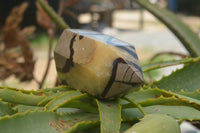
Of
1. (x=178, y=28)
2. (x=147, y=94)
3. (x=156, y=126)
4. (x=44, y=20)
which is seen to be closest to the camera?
(x=156, y=126)

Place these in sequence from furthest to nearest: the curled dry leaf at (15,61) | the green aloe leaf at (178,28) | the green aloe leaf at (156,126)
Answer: the curled dry leaf at (15,61)
the green aloe leaf at (178,28)
the green aloe leaf at (156,126)

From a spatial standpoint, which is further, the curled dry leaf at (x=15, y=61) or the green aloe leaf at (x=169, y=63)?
the curled dry leaf at (x=15, y=61)

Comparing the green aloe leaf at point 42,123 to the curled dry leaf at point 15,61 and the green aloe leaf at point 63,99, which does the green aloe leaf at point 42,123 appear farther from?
the curled dry leaf at point 15,61

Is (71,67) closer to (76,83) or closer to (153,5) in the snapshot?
(76,83)

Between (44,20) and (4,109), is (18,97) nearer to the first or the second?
(4,109)

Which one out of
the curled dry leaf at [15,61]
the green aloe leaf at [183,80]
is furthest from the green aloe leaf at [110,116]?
the curled dry leaf at [15,61]

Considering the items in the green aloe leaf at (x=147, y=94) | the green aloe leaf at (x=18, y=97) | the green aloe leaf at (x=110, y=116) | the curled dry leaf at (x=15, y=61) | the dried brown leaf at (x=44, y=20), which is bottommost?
the curled dry leaf at (x=15, y=61)

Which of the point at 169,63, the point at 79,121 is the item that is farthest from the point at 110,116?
the point at 169,63
